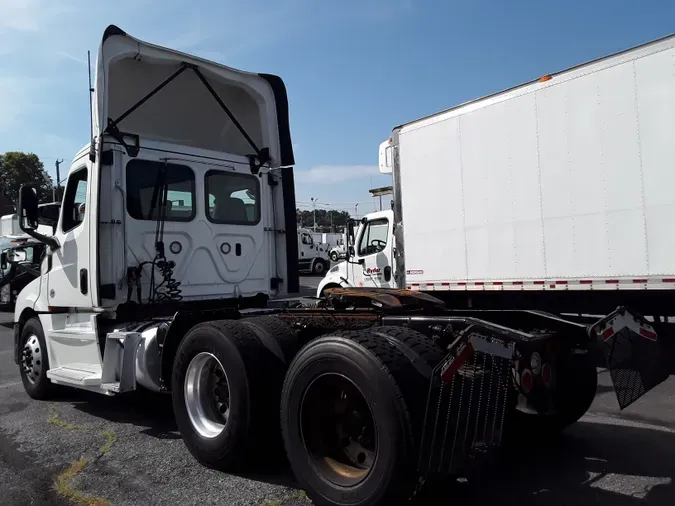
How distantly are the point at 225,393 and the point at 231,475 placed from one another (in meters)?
0.62

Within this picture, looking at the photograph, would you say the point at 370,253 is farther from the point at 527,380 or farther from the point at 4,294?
the point at 4,294

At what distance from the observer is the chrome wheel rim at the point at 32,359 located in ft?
22.6

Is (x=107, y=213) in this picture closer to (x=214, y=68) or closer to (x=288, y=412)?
(x=214, y=68)

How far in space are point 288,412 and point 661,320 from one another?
4.61m

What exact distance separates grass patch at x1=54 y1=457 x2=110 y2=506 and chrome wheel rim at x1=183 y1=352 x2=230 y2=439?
90cm

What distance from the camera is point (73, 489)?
4.18 m

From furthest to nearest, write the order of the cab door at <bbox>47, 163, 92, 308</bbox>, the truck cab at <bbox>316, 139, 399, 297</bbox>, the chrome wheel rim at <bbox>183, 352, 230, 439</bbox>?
the truck cab at <bbox>316, 139, 399, 297</bbox> < the cab door at <bbox>47, 163, 92, 308</bbox> < the chrome wheel rim at <bbox>183, 352, 230, 439</bbox>

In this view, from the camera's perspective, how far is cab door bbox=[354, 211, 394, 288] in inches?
425

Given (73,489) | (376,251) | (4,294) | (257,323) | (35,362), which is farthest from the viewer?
(4,294)

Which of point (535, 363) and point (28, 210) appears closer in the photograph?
point (535, 363)

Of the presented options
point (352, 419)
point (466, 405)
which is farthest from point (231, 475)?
point (466, 405)

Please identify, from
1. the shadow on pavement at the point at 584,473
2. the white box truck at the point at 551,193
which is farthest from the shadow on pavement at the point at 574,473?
the white box truck at the point at 551,193

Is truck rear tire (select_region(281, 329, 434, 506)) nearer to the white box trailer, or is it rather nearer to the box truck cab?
the white box trailer

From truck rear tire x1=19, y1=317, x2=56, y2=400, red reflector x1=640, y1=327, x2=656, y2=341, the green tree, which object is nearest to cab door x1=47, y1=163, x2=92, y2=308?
truck rear tire x1=19, y1=317, x2=56, y2=400
